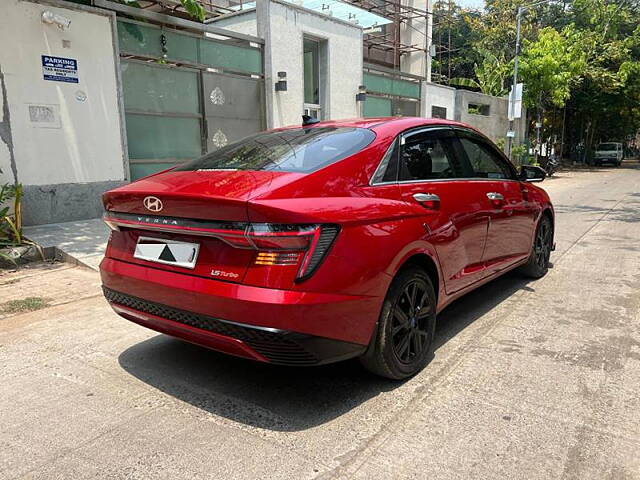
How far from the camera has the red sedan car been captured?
2.50 meters

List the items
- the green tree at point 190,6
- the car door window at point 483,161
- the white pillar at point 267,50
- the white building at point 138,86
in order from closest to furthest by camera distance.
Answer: the car door window at point 483,161, the white building at point 138,86, the green tree at point 190,6, the white pillar at point 267,50

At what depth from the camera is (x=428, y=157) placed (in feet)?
11.9

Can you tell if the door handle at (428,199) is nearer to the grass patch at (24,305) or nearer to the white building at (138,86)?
the grass patch at (24,305)

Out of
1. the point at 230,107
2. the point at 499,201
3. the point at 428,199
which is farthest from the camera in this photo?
the point at 230,107

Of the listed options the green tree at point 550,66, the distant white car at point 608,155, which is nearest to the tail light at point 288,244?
the green tree at point 550,66

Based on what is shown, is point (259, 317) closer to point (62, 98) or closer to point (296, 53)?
point (62, 98)

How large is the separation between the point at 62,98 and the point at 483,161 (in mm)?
6910

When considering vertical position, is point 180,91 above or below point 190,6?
below

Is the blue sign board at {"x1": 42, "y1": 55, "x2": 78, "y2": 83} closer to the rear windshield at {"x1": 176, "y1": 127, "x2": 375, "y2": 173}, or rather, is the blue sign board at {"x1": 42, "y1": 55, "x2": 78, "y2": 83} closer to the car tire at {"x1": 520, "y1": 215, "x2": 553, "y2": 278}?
the rear windshield at {"x1": 176, "y1": 127, "x2": 375, "y2": 173}

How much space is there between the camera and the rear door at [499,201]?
4180mm

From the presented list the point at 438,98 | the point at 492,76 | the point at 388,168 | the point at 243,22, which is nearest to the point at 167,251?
the point at 388,168

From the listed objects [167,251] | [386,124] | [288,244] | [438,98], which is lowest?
[167,251]

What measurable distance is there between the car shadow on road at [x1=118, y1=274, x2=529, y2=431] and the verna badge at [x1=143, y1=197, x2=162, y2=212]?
1.13 metres

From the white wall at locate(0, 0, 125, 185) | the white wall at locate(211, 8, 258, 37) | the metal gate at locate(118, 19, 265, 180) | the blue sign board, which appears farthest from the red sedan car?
the white wall at locate(211, 8, 258, 37)
